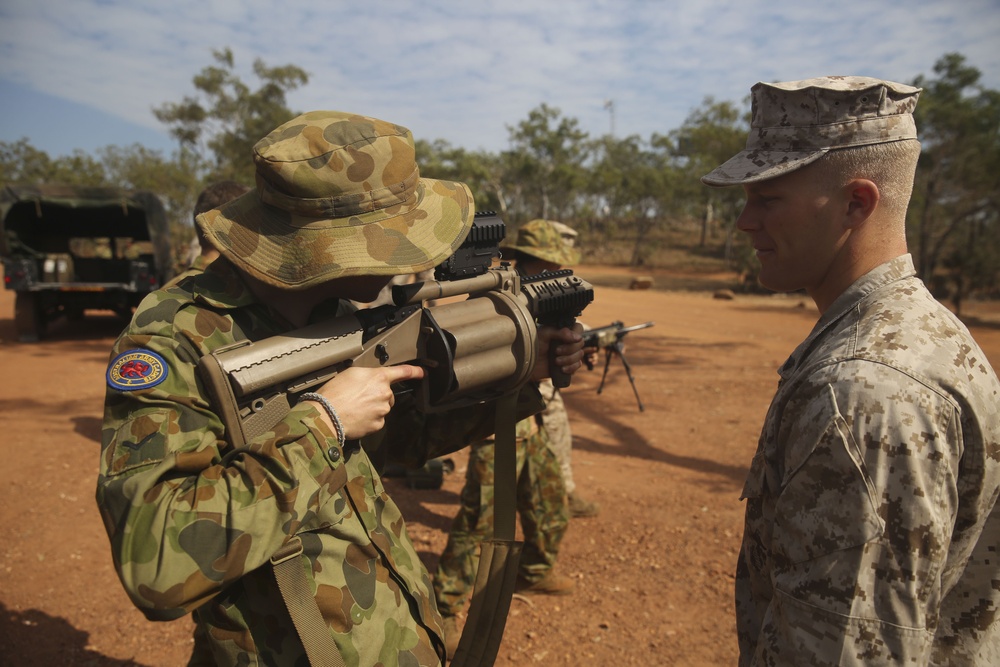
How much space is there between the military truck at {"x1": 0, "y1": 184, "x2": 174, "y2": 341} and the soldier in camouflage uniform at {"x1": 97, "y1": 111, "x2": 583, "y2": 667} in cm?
1168

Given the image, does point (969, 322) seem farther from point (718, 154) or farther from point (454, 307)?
point (454, 307)

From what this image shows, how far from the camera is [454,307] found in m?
2.10

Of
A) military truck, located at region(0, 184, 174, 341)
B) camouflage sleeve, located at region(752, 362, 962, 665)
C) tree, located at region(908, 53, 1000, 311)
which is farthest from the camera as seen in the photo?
tree, located at region(908, 53, 1000, 311)

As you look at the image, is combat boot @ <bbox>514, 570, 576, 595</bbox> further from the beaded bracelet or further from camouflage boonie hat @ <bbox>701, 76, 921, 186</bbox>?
camouflage boonie hat @ <bbox>701, 76, 921, 186</bbox>

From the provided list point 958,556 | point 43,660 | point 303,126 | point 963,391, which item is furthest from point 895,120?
point 43,660

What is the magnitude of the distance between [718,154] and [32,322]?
22719 millimetres

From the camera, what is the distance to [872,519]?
1.26 m

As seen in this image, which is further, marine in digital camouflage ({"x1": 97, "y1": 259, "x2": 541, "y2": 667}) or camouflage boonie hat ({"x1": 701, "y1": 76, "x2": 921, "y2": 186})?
camouflage boonie hat ({"x1": 701, "y1": 76, "x2": 921, "y2": 186})

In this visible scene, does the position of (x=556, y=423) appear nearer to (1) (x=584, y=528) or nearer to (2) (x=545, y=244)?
(1) (x=584, y=528)

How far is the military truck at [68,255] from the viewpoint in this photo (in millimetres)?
11836

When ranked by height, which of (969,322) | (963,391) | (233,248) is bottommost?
(969,322)

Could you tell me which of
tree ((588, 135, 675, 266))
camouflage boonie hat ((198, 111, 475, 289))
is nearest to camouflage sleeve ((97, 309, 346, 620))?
camouflage boonie hat ((198, 111, 475, 289))

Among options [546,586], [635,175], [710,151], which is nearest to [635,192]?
[635,175]

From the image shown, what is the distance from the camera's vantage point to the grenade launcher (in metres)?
1.60
